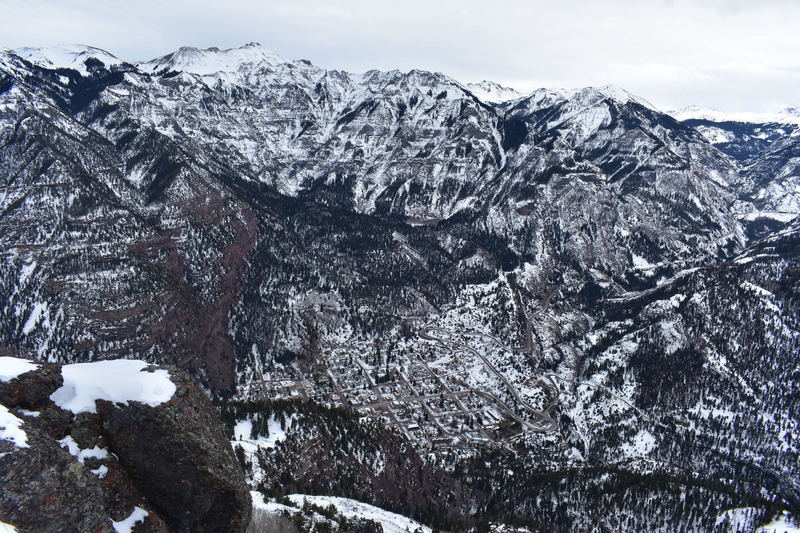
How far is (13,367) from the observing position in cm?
3028

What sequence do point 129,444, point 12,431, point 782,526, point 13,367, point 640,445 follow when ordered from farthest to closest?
point 640,445 → point 782,526 → point 129,444 → point 13,367 → point 12,431

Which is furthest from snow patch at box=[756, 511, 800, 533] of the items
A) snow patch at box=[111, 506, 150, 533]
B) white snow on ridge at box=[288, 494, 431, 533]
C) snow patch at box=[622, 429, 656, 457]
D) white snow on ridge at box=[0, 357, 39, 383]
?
white snow on ridge at box=[0, 357, 39, 383]

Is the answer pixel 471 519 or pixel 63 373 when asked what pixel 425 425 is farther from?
pixel 63 373

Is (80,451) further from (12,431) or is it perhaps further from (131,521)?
(12,431)

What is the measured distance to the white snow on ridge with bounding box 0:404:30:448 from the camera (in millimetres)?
23766

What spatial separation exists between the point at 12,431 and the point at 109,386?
7.84 metres

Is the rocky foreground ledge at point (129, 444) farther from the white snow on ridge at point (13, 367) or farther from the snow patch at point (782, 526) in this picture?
the snow patch at point (782, 526)

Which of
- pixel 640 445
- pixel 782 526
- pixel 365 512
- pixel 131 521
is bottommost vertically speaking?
pixel 640 445

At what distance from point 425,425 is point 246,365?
7389 centimetres

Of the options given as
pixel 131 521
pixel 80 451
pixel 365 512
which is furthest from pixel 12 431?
pixel 365 512

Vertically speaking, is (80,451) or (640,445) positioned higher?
(80,451)

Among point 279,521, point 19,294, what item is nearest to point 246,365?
point 19,294

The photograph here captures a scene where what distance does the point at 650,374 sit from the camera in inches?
7864

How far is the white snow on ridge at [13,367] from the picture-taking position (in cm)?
2947
